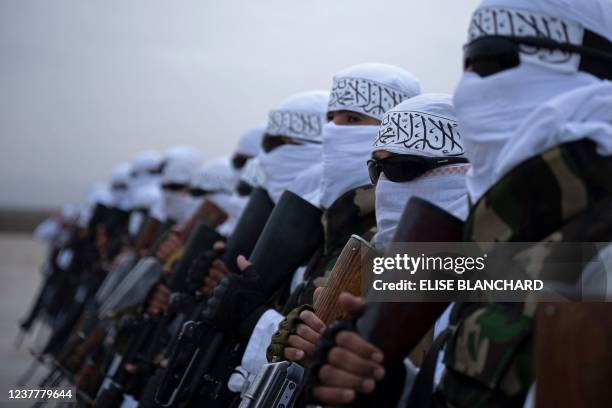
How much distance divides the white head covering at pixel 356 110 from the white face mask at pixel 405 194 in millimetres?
749

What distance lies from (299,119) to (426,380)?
279 cm

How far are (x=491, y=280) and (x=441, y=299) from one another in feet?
0.50

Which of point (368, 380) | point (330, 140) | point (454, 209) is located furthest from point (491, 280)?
point (330, 140)

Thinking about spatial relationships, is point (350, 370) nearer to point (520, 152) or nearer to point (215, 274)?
point (520, 152)

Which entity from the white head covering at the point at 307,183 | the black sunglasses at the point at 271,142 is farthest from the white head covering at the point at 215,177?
the white head covering at the point at 307,183

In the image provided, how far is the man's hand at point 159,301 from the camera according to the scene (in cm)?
548

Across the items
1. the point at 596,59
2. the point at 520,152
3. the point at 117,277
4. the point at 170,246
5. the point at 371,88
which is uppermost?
the point at 596,59

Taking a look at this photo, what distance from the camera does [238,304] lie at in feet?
12.1

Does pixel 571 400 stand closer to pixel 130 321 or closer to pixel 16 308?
pixel 130 321

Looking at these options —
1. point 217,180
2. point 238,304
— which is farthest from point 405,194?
point 217,180

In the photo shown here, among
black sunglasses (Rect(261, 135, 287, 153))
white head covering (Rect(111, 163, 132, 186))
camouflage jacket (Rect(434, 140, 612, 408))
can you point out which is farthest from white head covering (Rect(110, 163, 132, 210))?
camouflage jacket (Rect(434, 140, 612, 408))

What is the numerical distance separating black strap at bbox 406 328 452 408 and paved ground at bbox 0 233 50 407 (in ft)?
15.2

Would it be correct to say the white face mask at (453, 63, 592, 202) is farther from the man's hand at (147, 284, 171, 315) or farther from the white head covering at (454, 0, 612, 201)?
the man's hand at (147, 284, 171, 315)

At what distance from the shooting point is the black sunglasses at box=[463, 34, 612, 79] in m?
2.09
